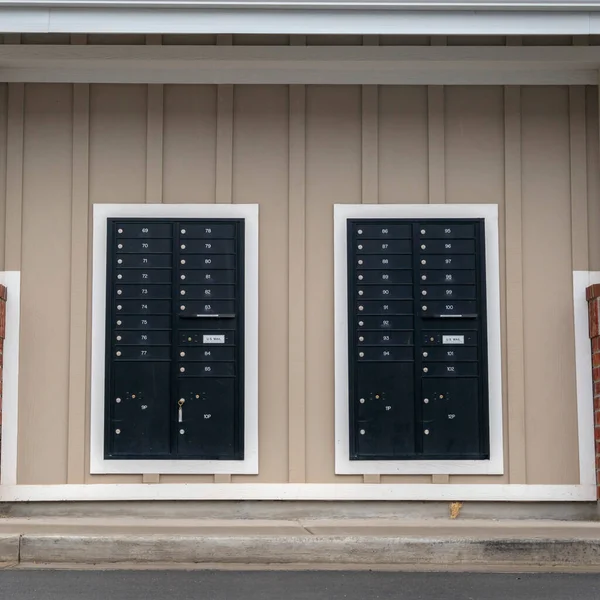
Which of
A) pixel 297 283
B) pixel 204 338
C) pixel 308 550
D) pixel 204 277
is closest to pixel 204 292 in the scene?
pixel 204 277

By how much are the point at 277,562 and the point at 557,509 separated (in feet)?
7.07

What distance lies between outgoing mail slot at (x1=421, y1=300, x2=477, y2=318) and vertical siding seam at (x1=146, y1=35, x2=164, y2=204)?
2.11m

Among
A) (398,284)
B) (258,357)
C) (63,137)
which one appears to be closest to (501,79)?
(398,284)

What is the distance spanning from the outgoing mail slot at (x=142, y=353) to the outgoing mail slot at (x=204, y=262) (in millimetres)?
625

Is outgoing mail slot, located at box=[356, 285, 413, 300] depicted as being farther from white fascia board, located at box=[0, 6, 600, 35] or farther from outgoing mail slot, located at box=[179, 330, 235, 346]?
white fascia board, located at box=[0, 6, 600, 35]

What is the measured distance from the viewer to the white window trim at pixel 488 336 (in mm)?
7355

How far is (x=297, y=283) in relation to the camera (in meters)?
7.46

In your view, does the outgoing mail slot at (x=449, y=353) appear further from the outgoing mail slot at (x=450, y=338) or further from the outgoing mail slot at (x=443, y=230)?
the outgoing mail slot at (x=443, y=230)

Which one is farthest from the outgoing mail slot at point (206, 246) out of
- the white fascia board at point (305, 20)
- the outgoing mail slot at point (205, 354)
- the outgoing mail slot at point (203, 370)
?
the white fascia board at point (305, 20)

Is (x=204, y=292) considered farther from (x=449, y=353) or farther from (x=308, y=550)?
(x=308, y=550)

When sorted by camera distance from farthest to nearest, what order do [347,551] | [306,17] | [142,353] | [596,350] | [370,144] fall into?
[370,144] < [142,353] < [596,350] < [306,17] < [347,551]

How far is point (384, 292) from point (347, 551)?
1910 mm

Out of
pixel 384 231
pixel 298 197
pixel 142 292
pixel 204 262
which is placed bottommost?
pixel 142 292

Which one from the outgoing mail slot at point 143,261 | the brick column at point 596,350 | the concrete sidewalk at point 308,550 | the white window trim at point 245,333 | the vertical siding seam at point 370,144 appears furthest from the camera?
the vertical siding seam at point 370,144
